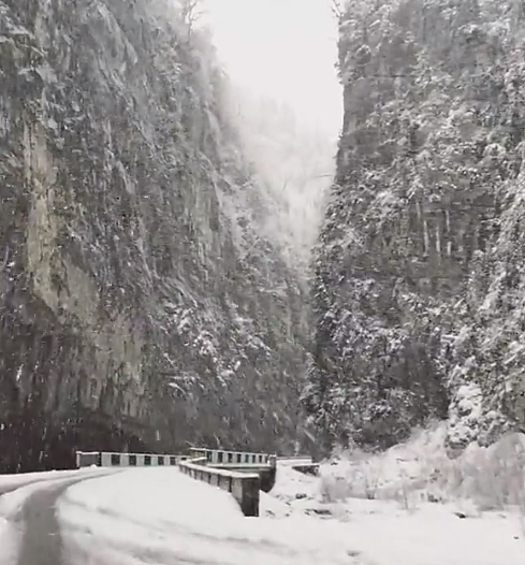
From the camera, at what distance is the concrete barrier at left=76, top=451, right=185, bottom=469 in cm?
3050

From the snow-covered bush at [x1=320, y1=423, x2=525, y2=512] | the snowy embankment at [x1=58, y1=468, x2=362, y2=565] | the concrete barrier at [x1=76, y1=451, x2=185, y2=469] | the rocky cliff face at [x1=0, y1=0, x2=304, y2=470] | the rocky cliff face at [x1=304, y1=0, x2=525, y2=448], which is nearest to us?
the snowy embankment at [x1=58, y1=468, x2=362, y2=565]

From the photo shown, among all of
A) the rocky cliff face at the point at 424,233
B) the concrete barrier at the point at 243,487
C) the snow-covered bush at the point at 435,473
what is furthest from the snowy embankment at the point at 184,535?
the rocky cliff face at the point at 424,233

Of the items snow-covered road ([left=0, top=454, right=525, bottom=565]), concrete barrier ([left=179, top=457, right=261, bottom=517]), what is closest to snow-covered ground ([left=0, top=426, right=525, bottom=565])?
snow-covered road ([left=0, top=454, right=525, bottom=565])

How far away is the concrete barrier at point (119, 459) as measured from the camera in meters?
30.5

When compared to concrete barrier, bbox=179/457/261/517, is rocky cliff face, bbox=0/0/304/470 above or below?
above

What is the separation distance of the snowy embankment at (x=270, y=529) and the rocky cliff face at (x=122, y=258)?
20070 mm

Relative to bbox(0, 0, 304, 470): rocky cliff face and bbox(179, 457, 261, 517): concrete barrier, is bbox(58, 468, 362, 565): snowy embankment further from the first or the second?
bbox(0, 0, 304, 470): rocky cliff face

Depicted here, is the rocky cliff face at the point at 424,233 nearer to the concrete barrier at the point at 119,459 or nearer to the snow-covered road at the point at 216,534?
the concrete barrier at the point at 119,459

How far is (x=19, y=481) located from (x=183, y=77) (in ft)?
157

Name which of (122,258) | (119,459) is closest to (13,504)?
(119,459)

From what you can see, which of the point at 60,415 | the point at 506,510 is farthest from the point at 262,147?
the point at 506,510

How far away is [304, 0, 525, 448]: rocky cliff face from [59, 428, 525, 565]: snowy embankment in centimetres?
1181

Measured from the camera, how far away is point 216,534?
29.1 feet

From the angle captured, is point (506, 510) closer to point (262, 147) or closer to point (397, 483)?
point (397, 483)
